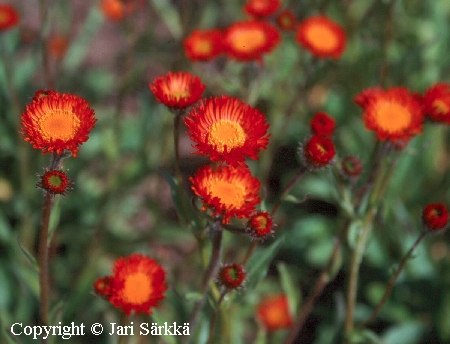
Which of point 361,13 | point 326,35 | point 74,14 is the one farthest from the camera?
point 74,14

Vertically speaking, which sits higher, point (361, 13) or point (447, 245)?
point (361, 13)

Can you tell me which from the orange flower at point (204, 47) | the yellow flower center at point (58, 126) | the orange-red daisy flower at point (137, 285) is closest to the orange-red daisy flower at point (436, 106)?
the orange flower at point (204, 47)

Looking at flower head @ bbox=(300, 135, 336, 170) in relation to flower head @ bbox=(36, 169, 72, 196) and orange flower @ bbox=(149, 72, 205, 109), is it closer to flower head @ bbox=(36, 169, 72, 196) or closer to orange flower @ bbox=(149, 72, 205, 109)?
orange flower @ bbox=(149, 72, 205, 109)

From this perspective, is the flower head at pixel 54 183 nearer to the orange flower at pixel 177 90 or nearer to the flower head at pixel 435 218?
the orange flower at pixel 177 90

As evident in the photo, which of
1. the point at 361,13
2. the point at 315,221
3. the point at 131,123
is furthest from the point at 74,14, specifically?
the point at 315,221

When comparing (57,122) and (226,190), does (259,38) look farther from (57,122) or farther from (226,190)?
(57,122)

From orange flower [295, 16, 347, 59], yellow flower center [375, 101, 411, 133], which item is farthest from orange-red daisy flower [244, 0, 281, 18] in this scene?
yellow flower center [375, 101, 411, 133]

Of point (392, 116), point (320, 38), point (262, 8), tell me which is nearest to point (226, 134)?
point (392, 116)

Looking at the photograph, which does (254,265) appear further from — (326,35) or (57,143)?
A: (326,35)
